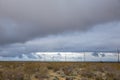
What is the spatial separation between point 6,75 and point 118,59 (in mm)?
53197

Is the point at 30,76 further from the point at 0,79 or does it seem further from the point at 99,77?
the point at 99,77

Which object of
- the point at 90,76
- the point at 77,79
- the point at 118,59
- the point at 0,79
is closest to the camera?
the point at 0,79

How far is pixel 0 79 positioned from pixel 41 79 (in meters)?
5.56

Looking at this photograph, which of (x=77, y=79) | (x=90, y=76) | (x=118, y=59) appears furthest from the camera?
(x=118, y=59)

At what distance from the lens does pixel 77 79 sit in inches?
1387

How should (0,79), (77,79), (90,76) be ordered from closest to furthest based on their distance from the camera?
1. (0,79)
2. (77,79)
3. (90,76)

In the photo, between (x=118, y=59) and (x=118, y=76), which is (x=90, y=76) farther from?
(x=118, y=59)

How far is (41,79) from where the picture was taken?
114ft

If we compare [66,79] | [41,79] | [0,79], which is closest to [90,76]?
[66,79]

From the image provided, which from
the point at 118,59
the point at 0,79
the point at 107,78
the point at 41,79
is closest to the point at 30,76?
the point at 41,79

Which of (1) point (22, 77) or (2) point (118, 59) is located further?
(2) point (118, 59)

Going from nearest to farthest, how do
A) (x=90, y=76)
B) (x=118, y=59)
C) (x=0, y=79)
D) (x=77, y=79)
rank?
(x=0, y=79) < (x=77, y=79) < (x=90, y=76) < (x=118, y=59)

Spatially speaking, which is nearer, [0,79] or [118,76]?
[0,79]

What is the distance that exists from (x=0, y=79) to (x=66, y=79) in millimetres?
9044
